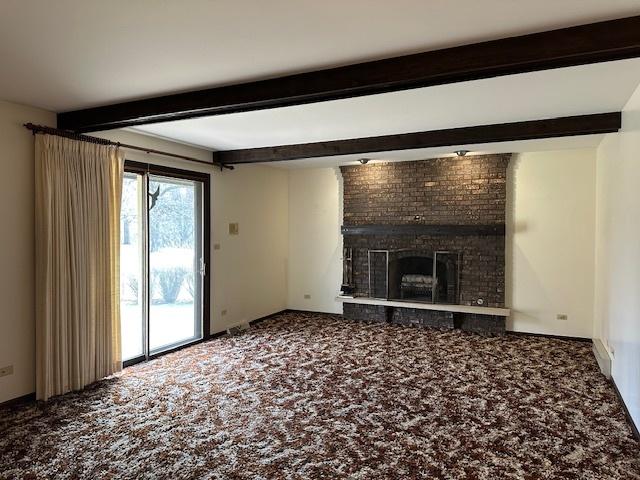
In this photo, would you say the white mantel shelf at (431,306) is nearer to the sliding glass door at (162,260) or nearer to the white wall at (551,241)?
the white wall at (551,241)

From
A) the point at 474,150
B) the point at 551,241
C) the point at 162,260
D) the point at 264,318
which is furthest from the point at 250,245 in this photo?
the point at 551,241

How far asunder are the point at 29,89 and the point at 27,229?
1186 millimetres

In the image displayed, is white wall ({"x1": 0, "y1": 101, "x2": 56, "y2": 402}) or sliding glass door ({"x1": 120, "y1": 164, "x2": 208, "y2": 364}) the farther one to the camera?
sliding glass door ({"x1": 120, "y1": 164, "x2": 208, "y2": 364})

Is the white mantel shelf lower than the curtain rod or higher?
lower

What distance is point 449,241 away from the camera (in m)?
6.39

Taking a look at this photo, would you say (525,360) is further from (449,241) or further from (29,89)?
(29,89)

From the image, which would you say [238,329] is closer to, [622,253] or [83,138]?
[83,138]

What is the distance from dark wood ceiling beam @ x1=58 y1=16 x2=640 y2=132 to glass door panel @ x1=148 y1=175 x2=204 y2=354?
162cm

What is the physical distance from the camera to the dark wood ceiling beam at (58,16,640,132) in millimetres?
2195

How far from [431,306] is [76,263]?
463 centimetres

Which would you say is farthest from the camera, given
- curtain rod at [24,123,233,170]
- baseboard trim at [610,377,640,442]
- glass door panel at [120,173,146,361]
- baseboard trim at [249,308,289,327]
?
baseboard trim at [249,308,289,327]

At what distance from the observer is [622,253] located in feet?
12.2

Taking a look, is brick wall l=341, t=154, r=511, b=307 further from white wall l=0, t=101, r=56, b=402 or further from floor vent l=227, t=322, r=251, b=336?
white wall l=0, t=101, r=56, b=402

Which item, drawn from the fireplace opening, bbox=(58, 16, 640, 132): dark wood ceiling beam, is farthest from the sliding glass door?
the fireplace opening
